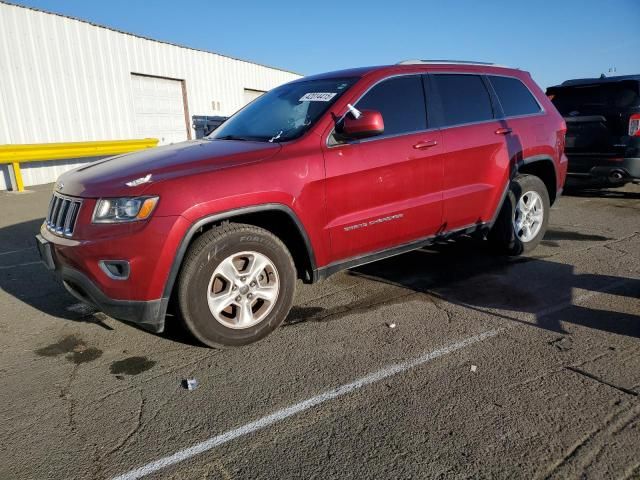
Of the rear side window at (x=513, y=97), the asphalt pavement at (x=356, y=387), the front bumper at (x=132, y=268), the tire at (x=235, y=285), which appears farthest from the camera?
the rear side window at (x=513, y=97)

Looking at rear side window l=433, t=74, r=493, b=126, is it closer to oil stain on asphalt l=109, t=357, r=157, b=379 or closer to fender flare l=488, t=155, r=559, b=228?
fender flare l=488, t=155, r=559, b=228

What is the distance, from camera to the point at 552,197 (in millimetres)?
5145

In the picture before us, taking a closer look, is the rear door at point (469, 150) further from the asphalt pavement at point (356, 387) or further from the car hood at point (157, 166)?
the car hood at point (157, 166)

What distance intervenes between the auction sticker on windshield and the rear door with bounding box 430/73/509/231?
40.5 inches

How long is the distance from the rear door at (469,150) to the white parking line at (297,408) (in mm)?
1297

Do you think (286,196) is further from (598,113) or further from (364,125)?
(598,113)

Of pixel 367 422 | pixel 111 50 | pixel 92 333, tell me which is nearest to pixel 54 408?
pixel 92 333

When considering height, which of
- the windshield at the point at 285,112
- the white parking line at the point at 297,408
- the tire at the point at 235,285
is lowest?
the white parking line at the point at 297,408

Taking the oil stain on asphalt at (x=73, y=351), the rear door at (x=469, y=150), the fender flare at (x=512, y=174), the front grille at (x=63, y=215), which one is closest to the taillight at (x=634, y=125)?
the fender flare at (x=512, y=174)

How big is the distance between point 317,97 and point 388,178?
878mm

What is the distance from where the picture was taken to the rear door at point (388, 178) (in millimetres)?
3322

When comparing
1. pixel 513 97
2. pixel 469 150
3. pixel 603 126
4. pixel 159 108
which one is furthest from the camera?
pixel 159 108

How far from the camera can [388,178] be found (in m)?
3.52

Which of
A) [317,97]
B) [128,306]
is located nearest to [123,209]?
[128,306]
